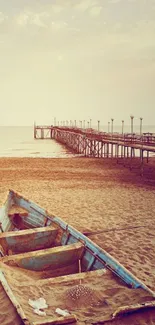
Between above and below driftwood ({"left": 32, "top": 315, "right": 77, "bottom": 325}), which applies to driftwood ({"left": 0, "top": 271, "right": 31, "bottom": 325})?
above

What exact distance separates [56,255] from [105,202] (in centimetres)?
720

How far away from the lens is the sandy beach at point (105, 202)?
24.5ft

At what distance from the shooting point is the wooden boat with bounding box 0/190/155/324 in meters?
4.92

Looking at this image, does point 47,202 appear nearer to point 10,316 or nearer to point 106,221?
point 106,221

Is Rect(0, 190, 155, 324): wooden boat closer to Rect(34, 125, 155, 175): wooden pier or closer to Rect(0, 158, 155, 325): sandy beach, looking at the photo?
Rect(0, 158, 155, 325): sandy beach

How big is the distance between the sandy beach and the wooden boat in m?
0.46

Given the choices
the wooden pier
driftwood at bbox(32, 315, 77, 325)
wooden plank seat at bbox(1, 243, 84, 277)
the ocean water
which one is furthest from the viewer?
the ocean water

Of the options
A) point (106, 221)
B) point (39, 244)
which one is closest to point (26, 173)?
point (106, 221)

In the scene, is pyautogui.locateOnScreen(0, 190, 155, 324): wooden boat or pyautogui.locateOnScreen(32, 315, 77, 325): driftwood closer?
pyautogui.locateOnScreen(32, 315, 77, 325): driftwood

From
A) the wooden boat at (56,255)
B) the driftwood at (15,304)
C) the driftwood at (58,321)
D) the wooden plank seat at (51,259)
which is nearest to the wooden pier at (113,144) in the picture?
the wooden boat at (56,255)

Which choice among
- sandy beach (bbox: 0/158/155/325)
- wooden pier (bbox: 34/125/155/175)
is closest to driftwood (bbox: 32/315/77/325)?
sandy beach (bbox: 0/158/155/325)

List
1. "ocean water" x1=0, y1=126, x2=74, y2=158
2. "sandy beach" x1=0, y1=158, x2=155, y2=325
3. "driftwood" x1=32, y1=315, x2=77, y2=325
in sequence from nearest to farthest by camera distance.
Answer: "driftwood" x1=32, y1=315, x2=77, y2=325 < "sandy beach" x1=0, y1=158, x2=155, y2=325 < "ocean water" x1=0, y1=126, x2=74, y2=158

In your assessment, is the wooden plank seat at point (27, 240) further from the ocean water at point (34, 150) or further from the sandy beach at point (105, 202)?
the ocean water at point (34, 150)

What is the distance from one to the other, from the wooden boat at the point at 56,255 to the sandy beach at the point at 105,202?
0.46 metres
